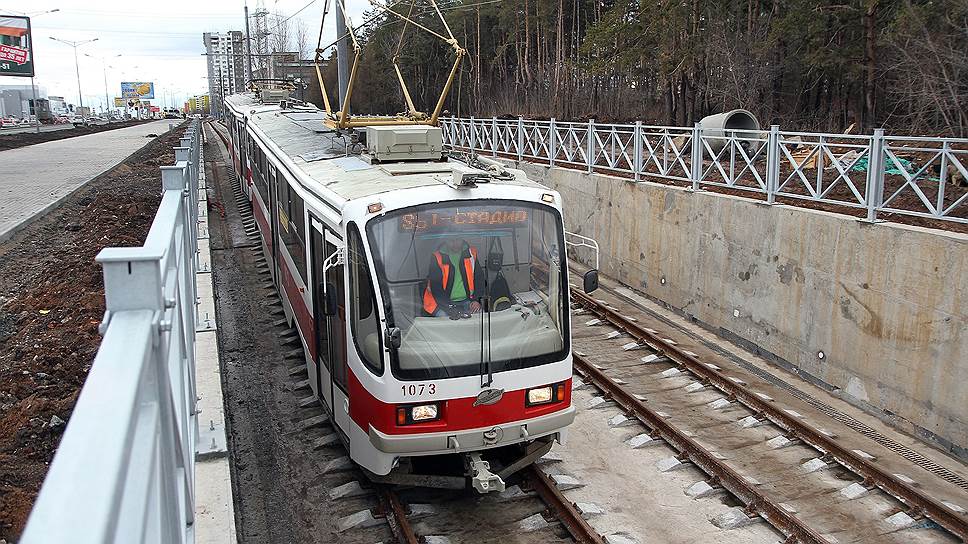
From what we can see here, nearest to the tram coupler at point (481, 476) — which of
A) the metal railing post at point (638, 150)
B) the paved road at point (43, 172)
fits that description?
the metal railing post at point (638, 150)

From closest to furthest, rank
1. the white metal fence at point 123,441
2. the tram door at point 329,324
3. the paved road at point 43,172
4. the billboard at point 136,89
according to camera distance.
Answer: the white metal fence at point 123,441 → the tram door at point 329,324 → the paved road at point 43,172 → the billboard at point 136,89

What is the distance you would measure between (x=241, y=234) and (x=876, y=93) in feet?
58.2

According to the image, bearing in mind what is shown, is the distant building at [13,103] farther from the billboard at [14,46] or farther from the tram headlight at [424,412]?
the tram headlight at [424,412]

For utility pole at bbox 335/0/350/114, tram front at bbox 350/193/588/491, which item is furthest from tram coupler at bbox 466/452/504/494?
utility pole at bbox 335/0/350/114

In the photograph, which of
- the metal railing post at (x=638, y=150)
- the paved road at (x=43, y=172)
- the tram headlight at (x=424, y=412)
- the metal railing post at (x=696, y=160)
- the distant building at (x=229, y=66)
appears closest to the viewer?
the tram headlight at (x=424, y=412)

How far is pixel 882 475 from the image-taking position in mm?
7637

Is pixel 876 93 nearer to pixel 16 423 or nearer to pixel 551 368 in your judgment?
pixel 551 368

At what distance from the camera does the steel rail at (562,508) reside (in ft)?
21.8

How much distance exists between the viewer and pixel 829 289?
1026cm

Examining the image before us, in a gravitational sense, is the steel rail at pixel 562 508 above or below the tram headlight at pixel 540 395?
below

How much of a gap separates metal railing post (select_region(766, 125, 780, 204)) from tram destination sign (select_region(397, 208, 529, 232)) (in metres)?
5.85

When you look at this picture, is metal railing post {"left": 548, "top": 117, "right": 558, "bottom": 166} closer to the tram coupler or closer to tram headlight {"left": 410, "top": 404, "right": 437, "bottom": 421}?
the tram coupler

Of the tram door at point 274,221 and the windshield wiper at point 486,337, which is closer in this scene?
the windshield wiper at point 486,337

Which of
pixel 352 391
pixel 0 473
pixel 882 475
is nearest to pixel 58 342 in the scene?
pixel 0 473
